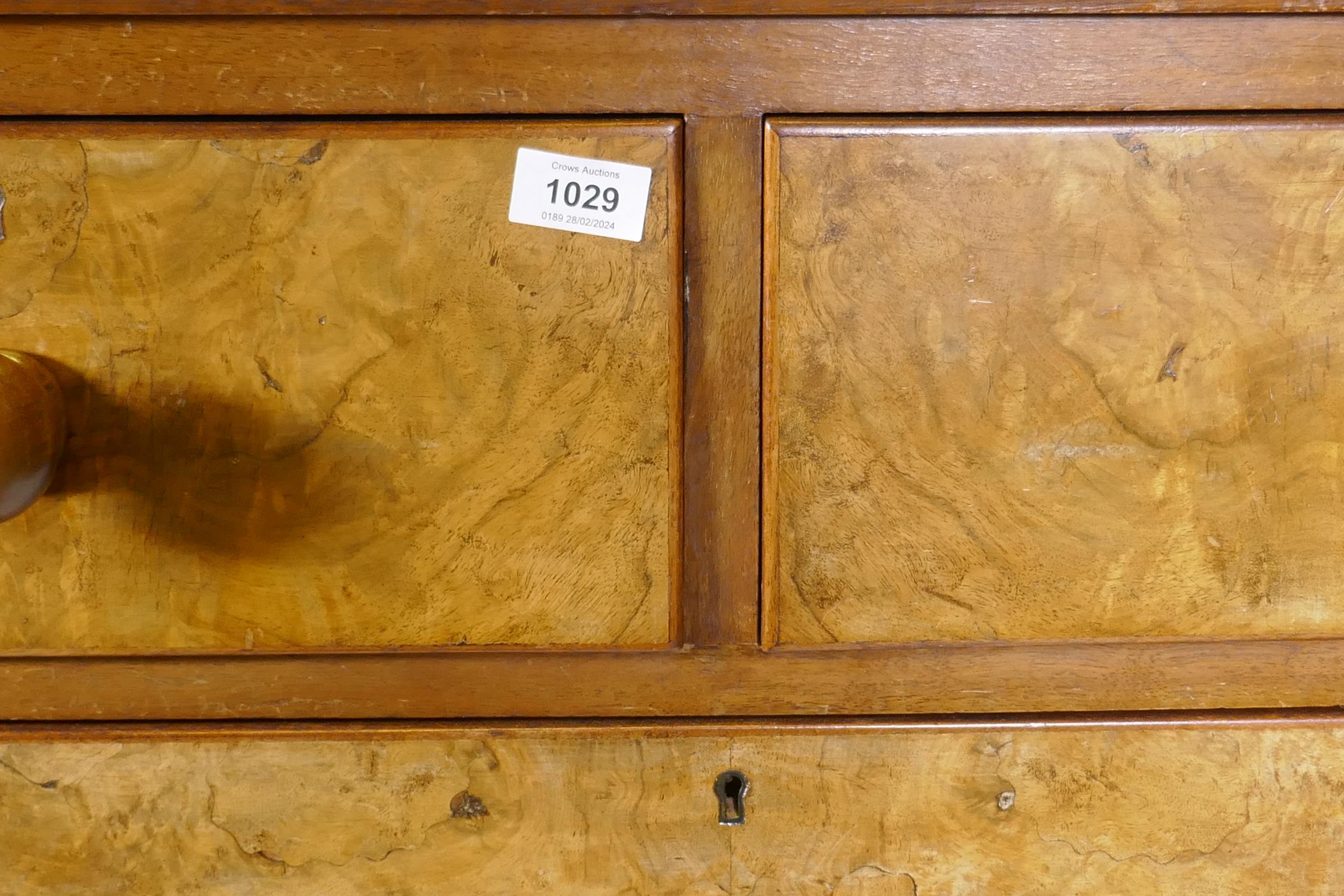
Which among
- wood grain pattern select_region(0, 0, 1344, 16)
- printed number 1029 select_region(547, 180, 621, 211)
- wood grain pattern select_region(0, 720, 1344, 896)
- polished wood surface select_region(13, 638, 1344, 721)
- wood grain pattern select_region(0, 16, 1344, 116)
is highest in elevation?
wood grain pattern select_region(0, 0, 1344, 16)

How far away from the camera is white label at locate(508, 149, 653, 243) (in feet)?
1.70

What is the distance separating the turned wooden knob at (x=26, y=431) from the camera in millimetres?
454

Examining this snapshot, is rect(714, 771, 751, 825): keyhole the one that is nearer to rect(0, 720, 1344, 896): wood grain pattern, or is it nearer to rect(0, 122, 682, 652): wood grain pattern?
rect(0, 720, 1344, 896): wood grain pattern

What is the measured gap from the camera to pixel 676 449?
540 millimetres

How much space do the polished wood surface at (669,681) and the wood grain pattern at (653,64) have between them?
34 centimetres

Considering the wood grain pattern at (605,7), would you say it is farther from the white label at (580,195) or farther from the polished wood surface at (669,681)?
the polished wood surface at (669,681)

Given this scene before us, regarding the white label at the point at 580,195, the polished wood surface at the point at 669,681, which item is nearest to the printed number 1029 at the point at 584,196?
the white label at the point at 580,195

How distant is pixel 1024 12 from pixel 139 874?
30.7 inches

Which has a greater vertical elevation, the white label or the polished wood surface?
the white label

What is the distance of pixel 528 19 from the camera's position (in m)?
0.51

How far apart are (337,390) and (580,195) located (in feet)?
0.63

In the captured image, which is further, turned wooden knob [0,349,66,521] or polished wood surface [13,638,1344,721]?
polished wood surface [13,638,1344,721]

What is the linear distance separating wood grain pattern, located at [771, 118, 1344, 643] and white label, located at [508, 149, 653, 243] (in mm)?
92

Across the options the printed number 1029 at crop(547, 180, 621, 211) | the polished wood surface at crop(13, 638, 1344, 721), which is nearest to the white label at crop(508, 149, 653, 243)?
the printed number 1029 at crop(547, 180, 621, 211)
